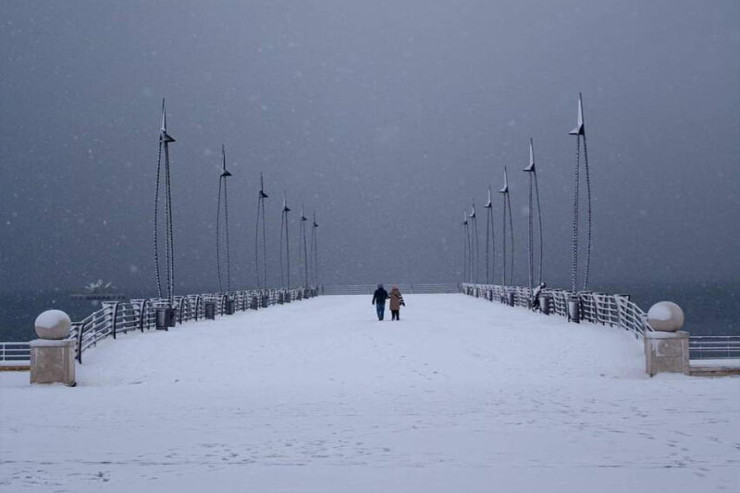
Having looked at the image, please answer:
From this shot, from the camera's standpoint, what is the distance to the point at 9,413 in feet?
39.1

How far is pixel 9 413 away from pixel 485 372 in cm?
868

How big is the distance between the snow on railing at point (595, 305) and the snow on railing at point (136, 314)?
12707mm

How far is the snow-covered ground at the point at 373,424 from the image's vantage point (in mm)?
7734

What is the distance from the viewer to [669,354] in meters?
15.9

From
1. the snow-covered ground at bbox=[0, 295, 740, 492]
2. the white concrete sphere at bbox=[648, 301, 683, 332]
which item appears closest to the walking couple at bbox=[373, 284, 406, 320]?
the snow-covered ground at bbox=[0, 295, 740, 492]

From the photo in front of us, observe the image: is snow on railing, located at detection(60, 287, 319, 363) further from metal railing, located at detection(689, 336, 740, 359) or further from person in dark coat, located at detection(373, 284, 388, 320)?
metal railing, located at detection(689, 336, 740, 359)

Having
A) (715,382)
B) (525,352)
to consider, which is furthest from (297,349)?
(715,382)

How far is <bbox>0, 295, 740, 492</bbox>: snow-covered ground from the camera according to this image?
7.73 metres

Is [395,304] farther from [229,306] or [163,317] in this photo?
[229,306]

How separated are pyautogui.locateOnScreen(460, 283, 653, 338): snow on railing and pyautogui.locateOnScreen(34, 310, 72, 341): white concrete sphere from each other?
36.7 ft

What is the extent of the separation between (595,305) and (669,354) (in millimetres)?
13970

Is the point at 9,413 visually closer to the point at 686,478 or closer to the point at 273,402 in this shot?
the point at 273,402

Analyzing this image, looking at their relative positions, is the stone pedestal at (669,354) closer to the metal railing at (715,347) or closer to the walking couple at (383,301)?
the metal railing at (715,347)

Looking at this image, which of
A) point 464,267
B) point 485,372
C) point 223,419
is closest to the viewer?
point 223,419
